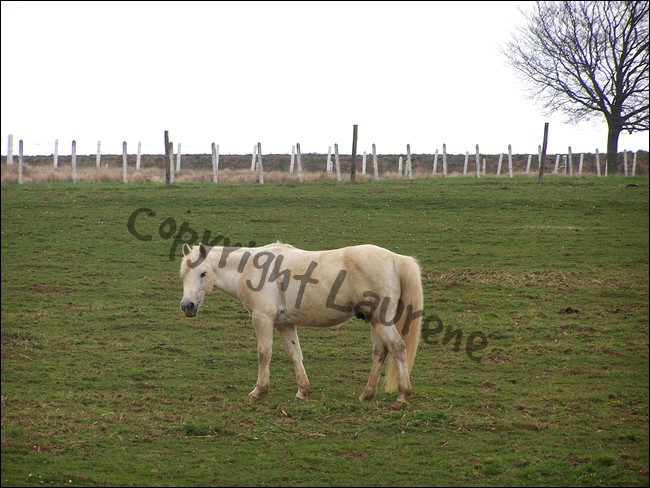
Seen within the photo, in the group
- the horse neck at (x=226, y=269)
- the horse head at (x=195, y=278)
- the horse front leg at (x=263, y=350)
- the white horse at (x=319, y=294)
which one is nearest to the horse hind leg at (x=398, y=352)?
the white horse at (x=319, y=294)

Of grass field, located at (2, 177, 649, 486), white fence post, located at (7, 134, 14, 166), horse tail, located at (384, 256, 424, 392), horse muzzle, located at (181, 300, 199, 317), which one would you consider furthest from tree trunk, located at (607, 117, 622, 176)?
horse muzzle, located at (181, 300, 199, 317)

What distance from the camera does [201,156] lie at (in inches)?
2078

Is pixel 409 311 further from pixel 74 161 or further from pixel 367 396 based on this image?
pixel 74 161

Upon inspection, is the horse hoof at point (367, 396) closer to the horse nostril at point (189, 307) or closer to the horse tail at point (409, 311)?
the horse tail at point (409, 311)

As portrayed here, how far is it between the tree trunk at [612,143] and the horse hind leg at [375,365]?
2528 cm

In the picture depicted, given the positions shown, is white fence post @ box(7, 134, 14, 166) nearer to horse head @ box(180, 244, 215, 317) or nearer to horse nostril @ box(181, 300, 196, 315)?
horse head @ box(180, 244, 215, 317)

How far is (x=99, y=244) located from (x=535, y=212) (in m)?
11.4

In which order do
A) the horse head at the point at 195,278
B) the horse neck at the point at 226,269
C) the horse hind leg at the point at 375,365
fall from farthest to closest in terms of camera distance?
1. the horse neck at the point at 226,269
2. the horse head at the point at 195,278
3. the horse hind leg at the point at 375,365

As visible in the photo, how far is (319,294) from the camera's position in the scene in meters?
9.67

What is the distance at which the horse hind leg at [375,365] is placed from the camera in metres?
9.46

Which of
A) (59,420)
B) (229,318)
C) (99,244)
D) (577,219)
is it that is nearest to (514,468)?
(59,420)

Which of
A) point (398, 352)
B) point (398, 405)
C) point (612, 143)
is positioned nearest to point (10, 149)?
point (398, 352)

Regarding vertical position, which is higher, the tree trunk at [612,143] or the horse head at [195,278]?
the tree trunk at [612,143]

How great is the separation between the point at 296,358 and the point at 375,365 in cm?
97
